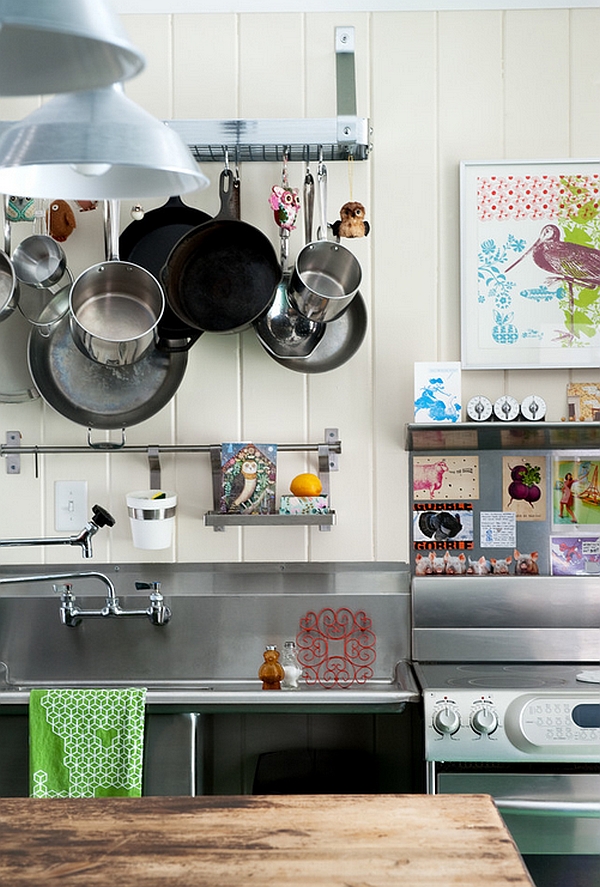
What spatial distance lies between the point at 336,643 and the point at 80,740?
0.74 meters

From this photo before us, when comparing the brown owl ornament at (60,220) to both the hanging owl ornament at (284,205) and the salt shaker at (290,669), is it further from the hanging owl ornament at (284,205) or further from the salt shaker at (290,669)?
the salt shaker at (290,669)

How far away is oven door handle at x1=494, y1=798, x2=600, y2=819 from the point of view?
6.21ft

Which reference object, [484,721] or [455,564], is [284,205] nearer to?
[455,564]

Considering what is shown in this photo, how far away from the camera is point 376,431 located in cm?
247

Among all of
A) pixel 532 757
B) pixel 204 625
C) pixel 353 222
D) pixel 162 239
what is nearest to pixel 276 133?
pixel 353 222

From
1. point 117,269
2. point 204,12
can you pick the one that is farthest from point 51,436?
point 204,12

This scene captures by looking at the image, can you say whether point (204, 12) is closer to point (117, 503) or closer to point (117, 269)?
point (117, 269)

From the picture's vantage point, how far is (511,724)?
76.7 inches

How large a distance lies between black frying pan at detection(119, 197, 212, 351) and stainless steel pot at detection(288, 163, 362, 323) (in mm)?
300

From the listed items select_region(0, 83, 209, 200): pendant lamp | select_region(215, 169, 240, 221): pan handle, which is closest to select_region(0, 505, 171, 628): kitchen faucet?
select_region(215, 169, 240, 221): pan handle

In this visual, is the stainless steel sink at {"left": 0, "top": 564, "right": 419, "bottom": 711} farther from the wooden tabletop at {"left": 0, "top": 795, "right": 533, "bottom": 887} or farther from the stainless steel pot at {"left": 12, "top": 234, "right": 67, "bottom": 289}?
the wooden tabletop at {"left": 0, "top": 795, "right": 533, "bottom": 887}

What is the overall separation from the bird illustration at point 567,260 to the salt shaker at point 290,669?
3.80 ft

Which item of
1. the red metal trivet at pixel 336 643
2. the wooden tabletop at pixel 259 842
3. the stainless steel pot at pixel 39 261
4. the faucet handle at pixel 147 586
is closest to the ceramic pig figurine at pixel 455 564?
the red metal trivet at pixel 336 643

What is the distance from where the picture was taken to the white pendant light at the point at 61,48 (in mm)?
814
